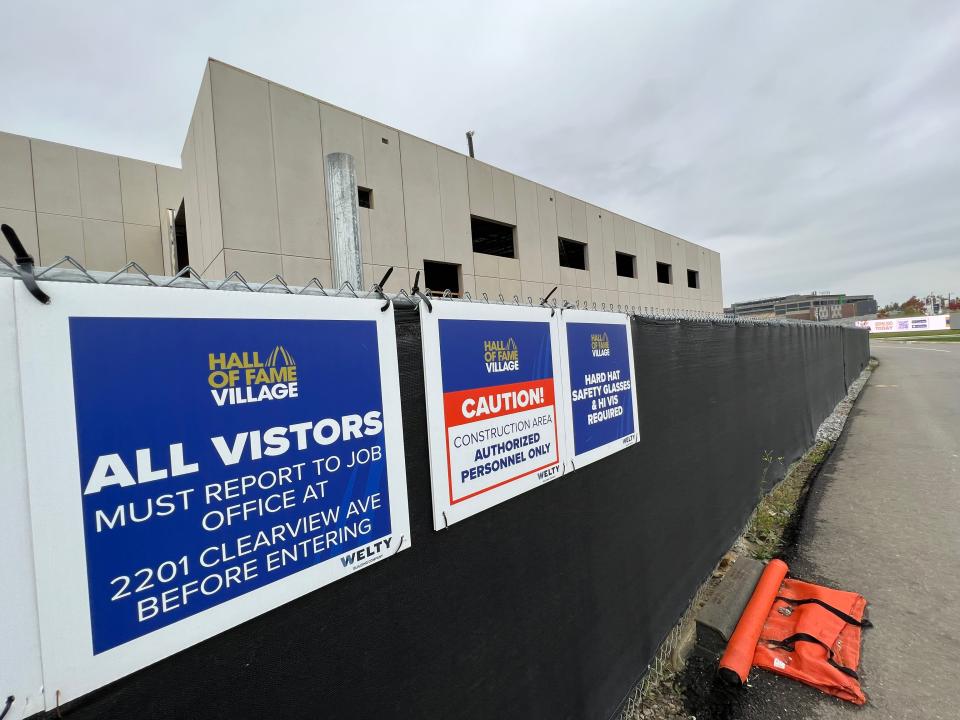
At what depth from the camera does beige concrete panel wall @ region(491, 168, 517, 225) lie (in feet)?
50.0

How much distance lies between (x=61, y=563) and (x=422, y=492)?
0.96 m

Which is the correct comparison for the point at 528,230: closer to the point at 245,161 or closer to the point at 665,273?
the point at 245,161

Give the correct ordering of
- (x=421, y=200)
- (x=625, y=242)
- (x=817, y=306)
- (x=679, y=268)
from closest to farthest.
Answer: (x=421, y=200)
(x=625, y=242)
(x=679, y=268)
(x=817, y=306)

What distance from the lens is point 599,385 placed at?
8.45 feet

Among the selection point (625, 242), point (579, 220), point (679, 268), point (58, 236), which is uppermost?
point (579, 220)

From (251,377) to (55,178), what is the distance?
1633 centimetres

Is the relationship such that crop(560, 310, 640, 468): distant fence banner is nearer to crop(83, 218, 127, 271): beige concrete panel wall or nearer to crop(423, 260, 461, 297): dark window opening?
crop(423, 260, 461, 297): dark window opening

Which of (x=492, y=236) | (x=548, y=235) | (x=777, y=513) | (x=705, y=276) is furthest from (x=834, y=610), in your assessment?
(x=705, y=276)

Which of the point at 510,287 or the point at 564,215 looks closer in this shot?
the point at 510,287

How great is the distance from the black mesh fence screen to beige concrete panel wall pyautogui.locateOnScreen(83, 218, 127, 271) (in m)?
15.4

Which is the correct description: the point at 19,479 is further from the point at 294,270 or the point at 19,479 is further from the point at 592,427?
the point at 294,270

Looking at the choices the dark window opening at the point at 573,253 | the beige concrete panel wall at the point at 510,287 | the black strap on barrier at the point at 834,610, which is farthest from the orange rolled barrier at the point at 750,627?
the dark window opening at the point at 573,253

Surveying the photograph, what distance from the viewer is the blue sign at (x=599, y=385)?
240 cm

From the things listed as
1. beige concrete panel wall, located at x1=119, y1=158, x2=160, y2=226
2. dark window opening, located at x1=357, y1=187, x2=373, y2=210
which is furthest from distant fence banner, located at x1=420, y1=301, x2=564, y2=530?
beige concrete panel wall, located at x1=119, y1=158, x2=160, y2=226
